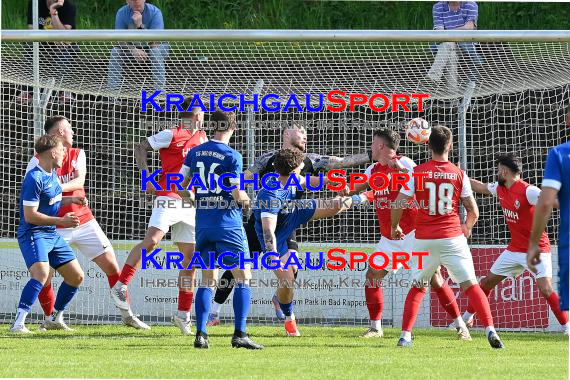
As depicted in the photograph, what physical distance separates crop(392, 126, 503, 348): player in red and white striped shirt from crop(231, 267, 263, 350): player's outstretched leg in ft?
4.73

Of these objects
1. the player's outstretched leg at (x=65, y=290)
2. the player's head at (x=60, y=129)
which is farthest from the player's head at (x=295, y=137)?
the player's outstretched leg at (x=65, y=290)

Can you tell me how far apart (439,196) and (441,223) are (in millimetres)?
239

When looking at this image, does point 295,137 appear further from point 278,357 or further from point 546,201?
point 546,201

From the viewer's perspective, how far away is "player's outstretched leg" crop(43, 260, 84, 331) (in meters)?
9.86

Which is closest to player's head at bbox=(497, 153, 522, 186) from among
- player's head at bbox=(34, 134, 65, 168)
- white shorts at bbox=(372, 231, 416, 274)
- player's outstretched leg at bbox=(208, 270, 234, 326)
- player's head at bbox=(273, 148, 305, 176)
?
white shorts at bbox=(372, 231, 416, 274)

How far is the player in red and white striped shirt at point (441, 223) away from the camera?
8.91 m

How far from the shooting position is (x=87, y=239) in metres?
10.3

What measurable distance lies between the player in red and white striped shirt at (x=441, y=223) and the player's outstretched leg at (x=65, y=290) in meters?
3.21

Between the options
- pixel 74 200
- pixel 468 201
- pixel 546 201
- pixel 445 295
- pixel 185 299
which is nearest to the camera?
pixel 546 201

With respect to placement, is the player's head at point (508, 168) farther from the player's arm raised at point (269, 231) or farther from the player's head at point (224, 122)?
the player's head at point (224, 122)

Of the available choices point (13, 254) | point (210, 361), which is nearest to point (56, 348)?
point (210, 361)

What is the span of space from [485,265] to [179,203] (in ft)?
11.7

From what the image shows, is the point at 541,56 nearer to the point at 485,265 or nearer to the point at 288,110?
the point at 485,265

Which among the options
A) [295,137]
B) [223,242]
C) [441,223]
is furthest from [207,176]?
[441,223]
